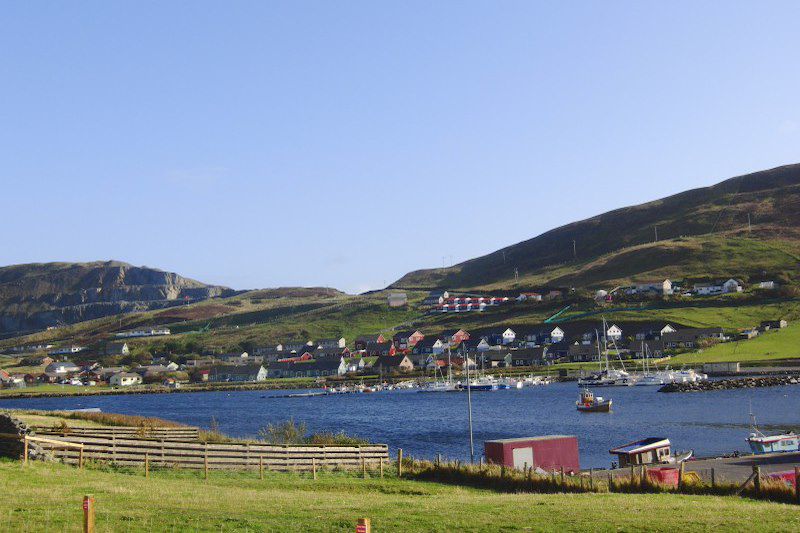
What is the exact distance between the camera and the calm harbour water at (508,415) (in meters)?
62.9

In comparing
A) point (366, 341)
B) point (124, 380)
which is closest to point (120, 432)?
point (124, 380)

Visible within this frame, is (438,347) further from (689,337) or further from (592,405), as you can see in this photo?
(592,405)

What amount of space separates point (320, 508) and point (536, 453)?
64.1ft

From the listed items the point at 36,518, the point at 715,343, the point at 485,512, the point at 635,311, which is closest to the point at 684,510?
the point at 485,512

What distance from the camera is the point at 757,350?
12725 cm

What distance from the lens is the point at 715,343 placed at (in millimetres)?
139625

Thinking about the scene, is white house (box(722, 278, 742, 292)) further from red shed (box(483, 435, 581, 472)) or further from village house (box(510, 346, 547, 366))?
red shed (box(483, 435, 581, 472))

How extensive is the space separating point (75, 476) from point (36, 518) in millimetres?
8341

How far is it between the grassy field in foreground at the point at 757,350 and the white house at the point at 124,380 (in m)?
106

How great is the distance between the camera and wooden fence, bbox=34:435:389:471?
30.4 m

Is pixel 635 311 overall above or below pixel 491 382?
above

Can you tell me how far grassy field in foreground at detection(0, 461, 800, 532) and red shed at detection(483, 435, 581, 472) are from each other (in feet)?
35.0

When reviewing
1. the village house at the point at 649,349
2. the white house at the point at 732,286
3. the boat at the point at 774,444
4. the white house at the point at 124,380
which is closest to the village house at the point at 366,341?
the white house at the point at 124,380

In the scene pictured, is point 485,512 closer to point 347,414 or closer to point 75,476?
point 75,476
